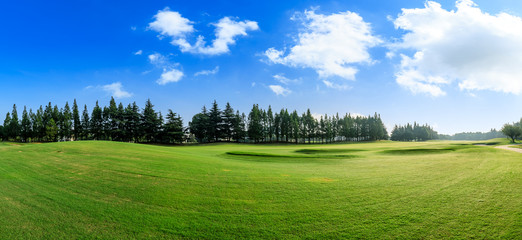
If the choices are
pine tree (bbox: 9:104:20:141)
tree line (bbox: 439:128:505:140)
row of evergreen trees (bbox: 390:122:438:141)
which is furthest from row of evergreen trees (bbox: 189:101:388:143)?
tree line (bbox: 439:128:505:140)

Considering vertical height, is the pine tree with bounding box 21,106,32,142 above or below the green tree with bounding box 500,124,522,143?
above

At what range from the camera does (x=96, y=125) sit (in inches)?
2462

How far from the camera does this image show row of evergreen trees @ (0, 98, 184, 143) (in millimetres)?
58594

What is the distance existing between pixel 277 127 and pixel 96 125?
184 ft

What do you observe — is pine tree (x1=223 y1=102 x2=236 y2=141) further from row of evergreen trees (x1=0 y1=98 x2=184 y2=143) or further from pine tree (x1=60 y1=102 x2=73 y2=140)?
pine tree (x1=60 y1=102 x2=73 y2=140)

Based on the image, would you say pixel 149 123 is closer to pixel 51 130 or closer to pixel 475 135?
pixel 51 130

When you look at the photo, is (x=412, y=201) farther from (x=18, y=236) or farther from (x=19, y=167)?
(x=19, y=167)

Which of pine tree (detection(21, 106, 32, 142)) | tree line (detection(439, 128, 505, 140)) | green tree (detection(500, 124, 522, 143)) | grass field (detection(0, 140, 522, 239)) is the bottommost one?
tree line (detection(439, 128, 505, 140))

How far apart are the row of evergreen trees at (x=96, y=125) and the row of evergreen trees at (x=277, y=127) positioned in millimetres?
9515

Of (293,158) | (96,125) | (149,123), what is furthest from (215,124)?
(293,158)

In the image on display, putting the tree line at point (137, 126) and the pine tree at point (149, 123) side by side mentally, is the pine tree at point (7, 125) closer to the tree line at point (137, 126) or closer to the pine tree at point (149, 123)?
the tree line at point (137, 126)

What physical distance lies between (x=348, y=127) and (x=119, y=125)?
7958 cm

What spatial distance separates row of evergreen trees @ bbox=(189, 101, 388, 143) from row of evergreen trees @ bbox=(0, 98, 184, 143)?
31.2 feet

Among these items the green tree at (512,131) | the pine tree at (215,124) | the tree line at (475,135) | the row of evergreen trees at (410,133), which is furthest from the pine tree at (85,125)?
the tree line at (475,135)
